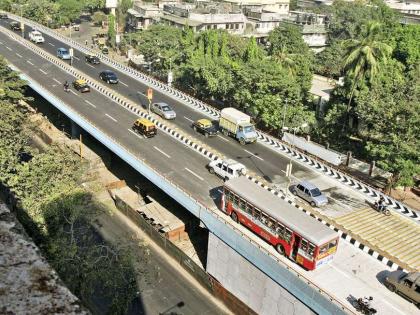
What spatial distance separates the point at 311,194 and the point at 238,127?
15599 mm

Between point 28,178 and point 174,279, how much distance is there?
15.1 meters

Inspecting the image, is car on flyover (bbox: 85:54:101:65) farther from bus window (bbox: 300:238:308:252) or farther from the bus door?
bus window (bbox: 300:238:308:252)

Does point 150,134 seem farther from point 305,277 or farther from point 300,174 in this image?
point 305,277

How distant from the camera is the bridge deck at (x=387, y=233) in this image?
3425 centimetres

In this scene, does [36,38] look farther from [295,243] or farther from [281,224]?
[295,243]

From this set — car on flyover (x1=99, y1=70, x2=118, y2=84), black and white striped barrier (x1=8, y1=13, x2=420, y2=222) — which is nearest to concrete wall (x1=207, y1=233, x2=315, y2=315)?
black and white striped barrier (x1=8, y1=13, x2=420, y2=222)

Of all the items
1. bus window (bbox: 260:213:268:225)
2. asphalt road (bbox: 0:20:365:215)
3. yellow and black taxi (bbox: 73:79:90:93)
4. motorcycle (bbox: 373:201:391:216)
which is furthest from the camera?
yellow and black taxi (bbox: 73:79:90:93)

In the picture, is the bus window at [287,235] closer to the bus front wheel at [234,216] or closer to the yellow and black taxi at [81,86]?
the bus front wheel at [234,216]

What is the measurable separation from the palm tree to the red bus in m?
27.2

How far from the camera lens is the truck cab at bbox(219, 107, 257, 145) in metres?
52.7

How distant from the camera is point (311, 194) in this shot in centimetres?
3994

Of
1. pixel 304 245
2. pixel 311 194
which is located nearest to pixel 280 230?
pixel 304 245

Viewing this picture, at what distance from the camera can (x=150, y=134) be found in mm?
53125

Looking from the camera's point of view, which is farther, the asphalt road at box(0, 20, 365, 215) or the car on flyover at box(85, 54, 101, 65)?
the car on flyover at box(85, 54, 101, 65)
